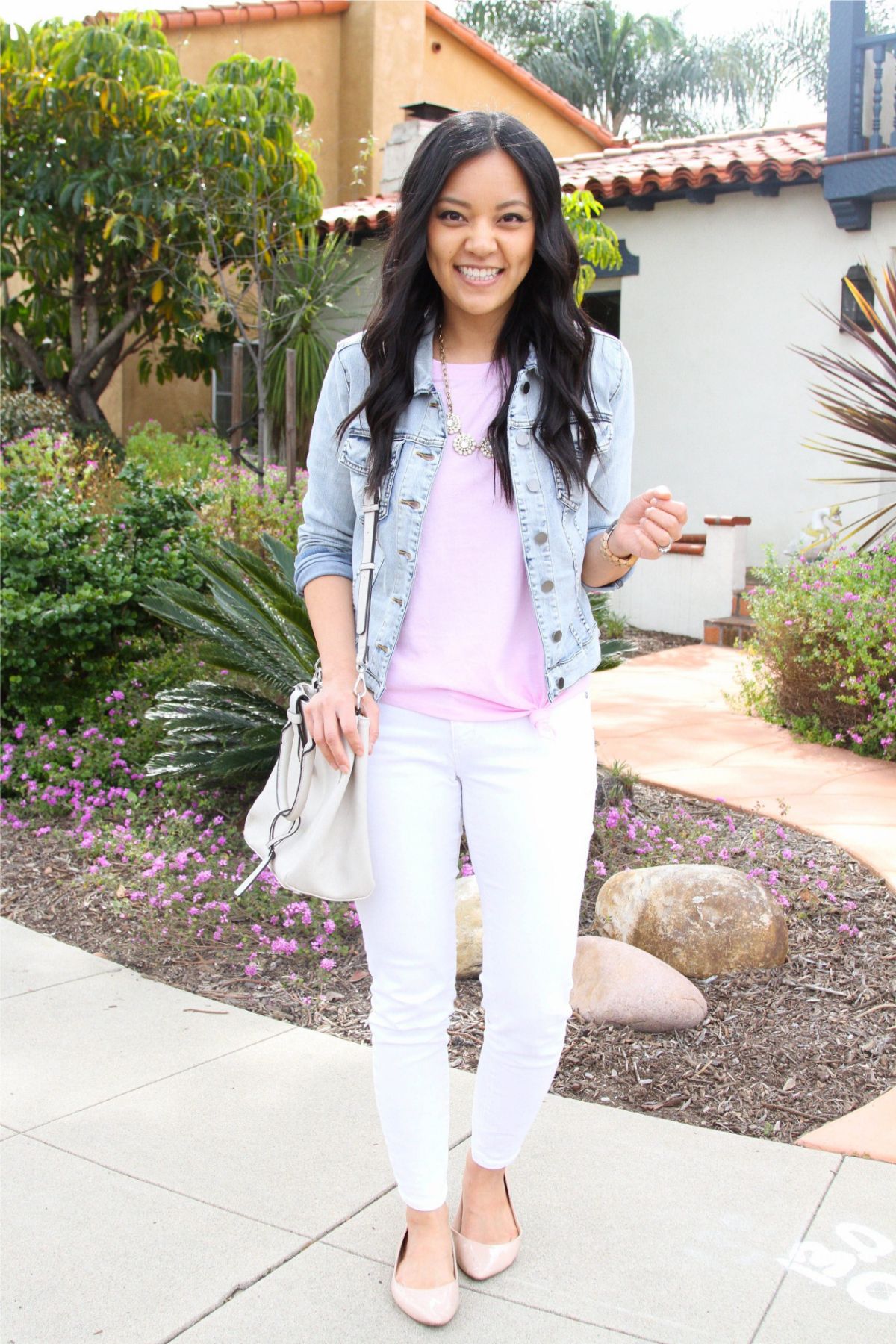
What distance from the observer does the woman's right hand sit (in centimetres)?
209

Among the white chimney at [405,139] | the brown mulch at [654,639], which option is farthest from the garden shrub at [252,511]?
the white chimney at [405,139]

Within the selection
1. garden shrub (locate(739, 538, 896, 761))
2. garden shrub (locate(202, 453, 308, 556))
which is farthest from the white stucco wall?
garden shrub (locate(202, 453, 308, 556))

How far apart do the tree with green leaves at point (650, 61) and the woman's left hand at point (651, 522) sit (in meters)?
29.1

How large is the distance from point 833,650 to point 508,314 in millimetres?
4332

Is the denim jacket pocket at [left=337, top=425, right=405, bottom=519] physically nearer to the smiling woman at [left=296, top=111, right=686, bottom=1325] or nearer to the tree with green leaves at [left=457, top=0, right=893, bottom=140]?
the smiling woman at [left=296, top=111, right=686, bottom=1325]

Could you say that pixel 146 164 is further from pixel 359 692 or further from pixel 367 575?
pixel 359 692

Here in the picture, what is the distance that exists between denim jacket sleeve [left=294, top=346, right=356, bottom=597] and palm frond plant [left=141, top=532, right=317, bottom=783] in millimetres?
2203

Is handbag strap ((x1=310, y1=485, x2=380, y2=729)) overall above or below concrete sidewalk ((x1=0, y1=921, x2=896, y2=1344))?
above

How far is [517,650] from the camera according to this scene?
214cm

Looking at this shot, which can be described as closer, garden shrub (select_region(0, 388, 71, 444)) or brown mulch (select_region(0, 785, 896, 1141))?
brown mulch (select_region(0, 785, 896, 1141))

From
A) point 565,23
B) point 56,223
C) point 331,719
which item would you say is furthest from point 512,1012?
point 565,23

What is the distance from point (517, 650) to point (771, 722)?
4.93 m

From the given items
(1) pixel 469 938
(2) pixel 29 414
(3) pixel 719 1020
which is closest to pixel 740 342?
(2) pixel 29 414

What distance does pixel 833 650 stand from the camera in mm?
6133
